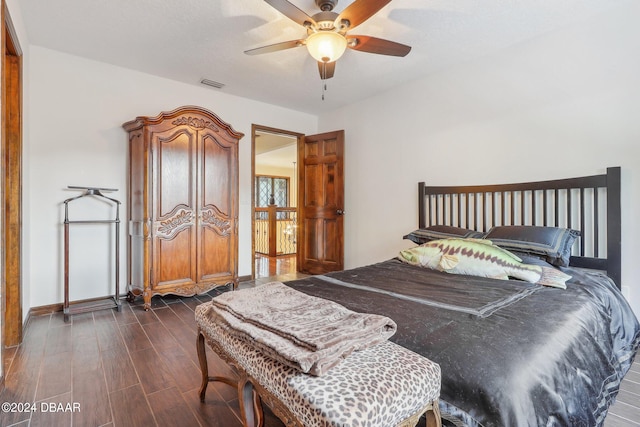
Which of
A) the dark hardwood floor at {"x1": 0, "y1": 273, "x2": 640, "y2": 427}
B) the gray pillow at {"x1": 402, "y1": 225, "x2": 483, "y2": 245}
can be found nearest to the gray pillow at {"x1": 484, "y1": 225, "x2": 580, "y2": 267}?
the gray pillow at {"x1": 402, "y1": 225, "x2": 483, "y2": 245}

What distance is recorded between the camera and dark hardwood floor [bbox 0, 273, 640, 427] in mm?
1541

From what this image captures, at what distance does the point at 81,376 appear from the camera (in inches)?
75.0

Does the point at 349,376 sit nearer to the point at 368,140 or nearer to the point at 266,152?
the point at 368,140

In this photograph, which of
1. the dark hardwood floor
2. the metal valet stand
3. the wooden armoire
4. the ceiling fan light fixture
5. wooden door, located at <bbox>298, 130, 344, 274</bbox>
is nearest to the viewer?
the dark hardwood floor

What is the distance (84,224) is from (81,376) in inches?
75.2

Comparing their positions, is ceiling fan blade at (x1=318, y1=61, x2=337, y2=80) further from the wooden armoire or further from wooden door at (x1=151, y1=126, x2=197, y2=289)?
wooden door at (x1=151, y1=126, x2=197, y2=289)

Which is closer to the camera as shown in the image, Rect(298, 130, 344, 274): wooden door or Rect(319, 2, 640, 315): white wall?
Rect(319, 2, 640, 315): white wall

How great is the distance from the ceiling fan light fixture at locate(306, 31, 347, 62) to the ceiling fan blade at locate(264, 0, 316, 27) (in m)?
0.09

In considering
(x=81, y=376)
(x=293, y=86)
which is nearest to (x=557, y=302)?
(x=81, y=376)

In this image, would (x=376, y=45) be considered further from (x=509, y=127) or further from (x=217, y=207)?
(x=217, y=207)

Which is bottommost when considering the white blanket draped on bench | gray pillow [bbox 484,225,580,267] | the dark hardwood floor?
the dark hardwood floor

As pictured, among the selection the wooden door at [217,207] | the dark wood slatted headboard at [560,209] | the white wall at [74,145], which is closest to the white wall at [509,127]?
the dark wood slatted headboard at [560,209]

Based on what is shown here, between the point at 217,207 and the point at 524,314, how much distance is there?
3146 millimetres

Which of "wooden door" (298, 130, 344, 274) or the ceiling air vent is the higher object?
the ceiling air vent
